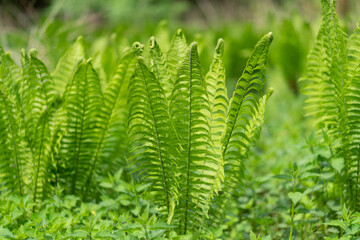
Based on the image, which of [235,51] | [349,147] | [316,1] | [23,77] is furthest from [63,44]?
[316,1]

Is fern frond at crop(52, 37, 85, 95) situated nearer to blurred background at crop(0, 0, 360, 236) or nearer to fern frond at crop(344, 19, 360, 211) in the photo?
blurred background at crop(0, 0, 360, 236)

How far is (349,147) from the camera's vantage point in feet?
5.13

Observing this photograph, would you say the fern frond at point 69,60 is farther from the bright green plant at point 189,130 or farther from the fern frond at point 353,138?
the fern frond at point 353,138

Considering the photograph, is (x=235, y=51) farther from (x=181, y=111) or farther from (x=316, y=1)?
(x=181, y=111)

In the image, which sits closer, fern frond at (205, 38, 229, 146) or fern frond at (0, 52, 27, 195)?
fern frond at (205, 38, 229, 146)

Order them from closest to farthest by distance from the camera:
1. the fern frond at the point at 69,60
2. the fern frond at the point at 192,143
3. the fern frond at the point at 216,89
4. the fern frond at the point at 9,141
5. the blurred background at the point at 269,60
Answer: the fern frond at the point at 192,143
the fern frond at the point at 216,89
the fern frond at the point at 9,141
the blurred background at the point at 269,60
the fern frond at the point at 69,60

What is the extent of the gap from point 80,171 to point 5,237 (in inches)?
23.9

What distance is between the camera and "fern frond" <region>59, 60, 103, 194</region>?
171 centimetres

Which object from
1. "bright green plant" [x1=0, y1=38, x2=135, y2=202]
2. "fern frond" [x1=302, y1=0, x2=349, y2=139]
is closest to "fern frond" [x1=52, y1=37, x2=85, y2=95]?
"bright green plant" [x1=0, y1=38, x2=135, y2=202]

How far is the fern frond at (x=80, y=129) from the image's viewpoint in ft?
5.61

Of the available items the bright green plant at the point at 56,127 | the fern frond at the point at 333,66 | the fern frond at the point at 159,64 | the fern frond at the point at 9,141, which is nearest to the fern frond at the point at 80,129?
the bright green plant at the point at 56,127

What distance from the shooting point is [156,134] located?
1328 millimetres

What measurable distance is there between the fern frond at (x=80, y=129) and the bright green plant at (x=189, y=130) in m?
0.41

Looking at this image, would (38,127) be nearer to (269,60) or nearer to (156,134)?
(156,134)
